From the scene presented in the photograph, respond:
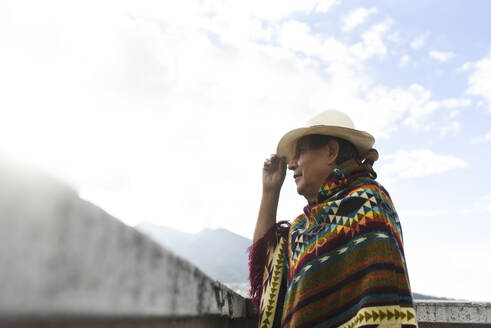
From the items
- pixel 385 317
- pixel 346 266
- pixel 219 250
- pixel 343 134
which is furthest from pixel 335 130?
pixel 219 250

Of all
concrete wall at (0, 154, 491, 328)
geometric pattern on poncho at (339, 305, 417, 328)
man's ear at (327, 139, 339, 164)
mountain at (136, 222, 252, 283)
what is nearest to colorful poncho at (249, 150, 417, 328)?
geometric pattern on poncho at (339, 305, 417, 328)

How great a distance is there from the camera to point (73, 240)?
1.23ft

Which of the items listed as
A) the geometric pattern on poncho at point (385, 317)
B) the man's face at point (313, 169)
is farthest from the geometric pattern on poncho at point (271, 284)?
the geometric pattern on poncho at point (385, 317)

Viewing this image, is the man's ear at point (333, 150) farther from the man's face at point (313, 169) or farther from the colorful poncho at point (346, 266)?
the colorful poncho at point (346, 266)

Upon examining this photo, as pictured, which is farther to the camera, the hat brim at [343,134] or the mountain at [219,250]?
the mountain at [219,250]

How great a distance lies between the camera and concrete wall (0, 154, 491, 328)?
303mm

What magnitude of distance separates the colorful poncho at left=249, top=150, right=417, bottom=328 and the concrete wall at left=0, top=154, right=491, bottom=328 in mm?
1417

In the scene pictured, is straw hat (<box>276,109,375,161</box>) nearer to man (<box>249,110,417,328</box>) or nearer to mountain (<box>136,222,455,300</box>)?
man (<box>249,110,417,328</box>)

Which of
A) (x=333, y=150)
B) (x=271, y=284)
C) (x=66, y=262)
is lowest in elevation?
(x=66, y=262)

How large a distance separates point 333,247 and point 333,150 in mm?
723

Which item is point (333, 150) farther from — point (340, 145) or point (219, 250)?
point (219, 250)

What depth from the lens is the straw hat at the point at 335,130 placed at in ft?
8.05

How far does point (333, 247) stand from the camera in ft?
6.66

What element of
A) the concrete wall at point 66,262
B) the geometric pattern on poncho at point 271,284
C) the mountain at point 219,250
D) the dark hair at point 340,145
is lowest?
the concrete wall at point 66,262
